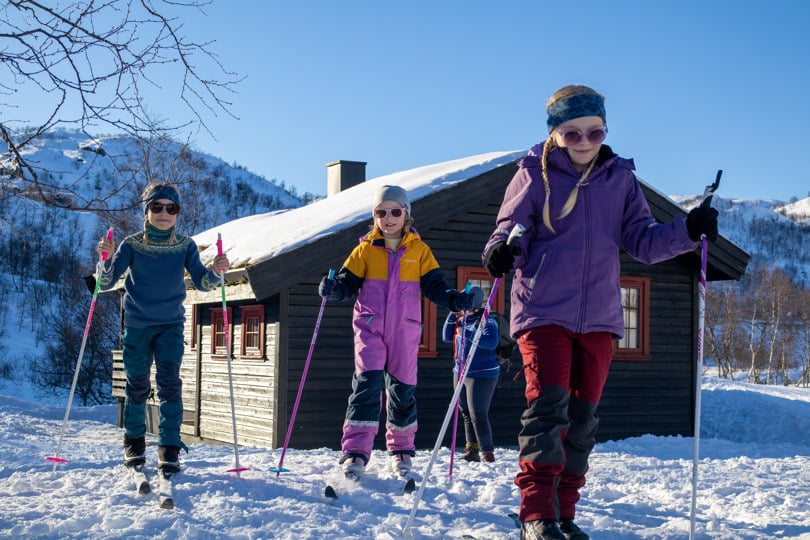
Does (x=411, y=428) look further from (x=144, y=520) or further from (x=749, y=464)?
(x=749, y=464)

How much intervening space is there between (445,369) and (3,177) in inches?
253

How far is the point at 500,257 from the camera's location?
3725 mm

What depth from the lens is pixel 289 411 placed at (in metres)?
9.78

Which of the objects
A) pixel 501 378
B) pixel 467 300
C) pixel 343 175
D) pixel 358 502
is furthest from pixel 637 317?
pixel 358 502

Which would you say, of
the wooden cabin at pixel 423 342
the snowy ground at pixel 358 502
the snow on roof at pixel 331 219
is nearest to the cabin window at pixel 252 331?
the wooden cabin at pixel 423 342

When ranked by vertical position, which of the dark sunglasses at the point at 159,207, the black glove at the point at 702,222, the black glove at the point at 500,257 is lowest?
the black glove at the point at 500,257

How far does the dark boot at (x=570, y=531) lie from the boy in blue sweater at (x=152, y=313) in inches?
103

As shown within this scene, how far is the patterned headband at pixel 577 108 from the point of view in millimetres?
3877

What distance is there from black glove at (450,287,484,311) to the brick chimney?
11827 mm

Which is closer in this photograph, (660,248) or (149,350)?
(660,248)

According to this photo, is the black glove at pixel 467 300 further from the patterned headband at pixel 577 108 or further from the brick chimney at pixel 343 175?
the brick chimney at pixel 343 175

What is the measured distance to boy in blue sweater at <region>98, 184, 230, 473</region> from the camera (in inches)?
209

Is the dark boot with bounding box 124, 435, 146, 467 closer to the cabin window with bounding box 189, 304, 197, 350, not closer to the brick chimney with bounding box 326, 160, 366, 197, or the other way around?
the cabin window with bounding box 189, 304, 197, 350

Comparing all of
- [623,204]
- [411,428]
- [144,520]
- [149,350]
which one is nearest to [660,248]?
[623,204]
